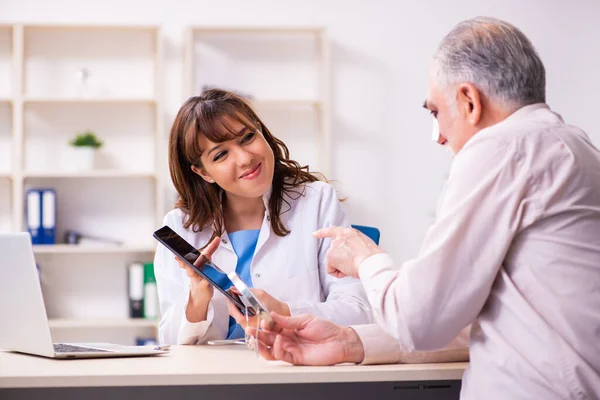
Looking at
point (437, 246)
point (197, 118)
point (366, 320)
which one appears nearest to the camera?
point (437, 246)

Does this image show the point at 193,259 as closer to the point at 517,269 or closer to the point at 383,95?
the point at 517,269

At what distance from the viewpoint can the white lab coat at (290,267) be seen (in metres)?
1.99

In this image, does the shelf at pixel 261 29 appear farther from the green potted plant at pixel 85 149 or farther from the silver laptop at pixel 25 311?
the silver laptop at pixel 25 311

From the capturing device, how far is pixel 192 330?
1.81 meters

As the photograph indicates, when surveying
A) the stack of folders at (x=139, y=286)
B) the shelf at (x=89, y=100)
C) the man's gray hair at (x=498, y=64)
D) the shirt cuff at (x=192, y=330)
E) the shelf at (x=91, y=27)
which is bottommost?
the stack of folders at (x=139, y=286)

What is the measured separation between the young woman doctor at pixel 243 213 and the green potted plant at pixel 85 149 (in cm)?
215

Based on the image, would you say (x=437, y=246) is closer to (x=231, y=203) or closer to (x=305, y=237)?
(x=305, y=237)

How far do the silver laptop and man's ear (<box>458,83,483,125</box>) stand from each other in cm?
77

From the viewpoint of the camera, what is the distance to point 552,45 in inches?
182

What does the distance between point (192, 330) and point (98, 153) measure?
9.28ft

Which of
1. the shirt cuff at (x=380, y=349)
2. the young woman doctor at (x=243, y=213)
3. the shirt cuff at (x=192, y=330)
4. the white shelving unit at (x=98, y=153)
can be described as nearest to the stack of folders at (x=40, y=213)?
the white shelving unit at (x=98, y=153)

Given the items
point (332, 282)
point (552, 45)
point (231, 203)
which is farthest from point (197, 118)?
point (552, 45)

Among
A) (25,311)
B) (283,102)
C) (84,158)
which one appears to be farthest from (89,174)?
(25,311)

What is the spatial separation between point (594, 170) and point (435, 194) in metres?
3.34
